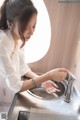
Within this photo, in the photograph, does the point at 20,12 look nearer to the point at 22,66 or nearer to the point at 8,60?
the point at 8,60

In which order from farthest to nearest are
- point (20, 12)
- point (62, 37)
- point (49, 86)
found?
point (62, 37)
point (49, 86)
point (20, 12)

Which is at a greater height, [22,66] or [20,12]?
[20,12]

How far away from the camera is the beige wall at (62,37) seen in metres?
1.16

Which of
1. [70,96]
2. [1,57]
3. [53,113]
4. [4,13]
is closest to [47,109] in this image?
[53,113]

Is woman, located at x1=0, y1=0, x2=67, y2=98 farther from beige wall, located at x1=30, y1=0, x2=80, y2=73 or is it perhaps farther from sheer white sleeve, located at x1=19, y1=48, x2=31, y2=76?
beige wall, located at x1=30, y1=0, x2=80, y2=73

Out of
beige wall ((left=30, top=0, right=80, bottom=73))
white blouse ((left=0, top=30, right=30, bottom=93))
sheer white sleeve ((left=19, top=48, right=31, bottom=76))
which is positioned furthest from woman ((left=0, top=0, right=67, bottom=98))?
beige wall ((left=30, top=0, right=80, bottom=73))

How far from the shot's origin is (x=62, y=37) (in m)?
1.24

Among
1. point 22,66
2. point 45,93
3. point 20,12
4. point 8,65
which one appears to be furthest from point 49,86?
point 20,12

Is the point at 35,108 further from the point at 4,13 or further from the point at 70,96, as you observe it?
the point at 4,13

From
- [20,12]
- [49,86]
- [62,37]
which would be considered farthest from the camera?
[62,37]

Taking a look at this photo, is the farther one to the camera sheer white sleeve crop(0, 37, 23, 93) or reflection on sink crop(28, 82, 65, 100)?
reflection on sink crop(28, 82, 65, 100)

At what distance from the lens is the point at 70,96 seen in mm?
1015

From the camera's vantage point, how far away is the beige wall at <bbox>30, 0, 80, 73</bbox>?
1.16m

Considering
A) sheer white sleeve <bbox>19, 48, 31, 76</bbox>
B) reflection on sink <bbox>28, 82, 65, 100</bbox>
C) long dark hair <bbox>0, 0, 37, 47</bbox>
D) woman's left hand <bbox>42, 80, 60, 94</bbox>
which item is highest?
long dark hair <bbox>0, 0, 37, 47</bbox>
